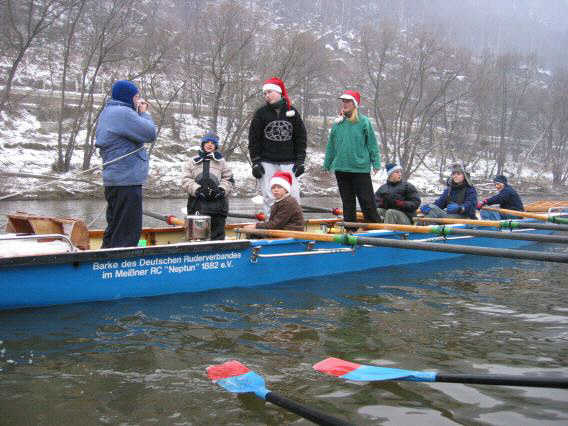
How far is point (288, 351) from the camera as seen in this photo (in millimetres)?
4996

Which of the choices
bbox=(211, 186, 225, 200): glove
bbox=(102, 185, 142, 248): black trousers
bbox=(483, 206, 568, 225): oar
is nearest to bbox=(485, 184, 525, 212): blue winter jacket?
bbox=(483, 206, 568, 225): oar

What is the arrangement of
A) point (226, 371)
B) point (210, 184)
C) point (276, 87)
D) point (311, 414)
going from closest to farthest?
1. point (311, 414)
2. point (226, 371)
3. point (210, 184)
4. point (276, 87)

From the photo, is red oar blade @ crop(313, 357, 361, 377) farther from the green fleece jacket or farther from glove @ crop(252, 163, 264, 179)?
the green fleece jacket

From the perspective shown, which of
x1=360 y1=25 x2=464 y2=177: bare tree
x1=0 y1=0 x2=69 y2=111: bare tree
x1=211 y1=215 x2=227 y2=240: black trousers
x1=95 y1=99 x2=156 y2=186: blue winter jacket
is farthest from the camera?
x1=360 y1=25 x2=464 y2=177: bare tree

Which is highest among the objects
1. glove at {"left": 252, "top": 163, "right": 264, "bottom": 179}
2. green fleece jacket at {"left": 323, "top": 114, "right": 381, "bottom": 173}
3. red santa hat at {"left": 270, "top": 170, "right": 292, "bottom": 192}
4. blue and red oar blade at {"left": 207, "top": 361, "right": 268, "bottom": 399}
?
green fleece jacket at {"left": 323, "top": 114, "right": 381, "bottom": 173}

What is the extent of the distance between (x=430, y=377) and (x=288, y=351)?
1.61 meters

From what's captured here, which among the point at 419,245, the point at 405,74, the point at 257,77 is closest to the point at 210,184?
the point at 419,245

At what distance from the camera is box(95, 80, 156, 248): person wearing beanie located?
6305mm

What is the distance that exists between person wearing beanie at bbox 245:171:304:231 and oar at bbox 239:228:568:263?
0.77 ft

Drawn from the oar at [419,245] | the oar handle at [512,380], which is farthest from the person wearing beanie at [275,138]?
the oar handle at [512,380]

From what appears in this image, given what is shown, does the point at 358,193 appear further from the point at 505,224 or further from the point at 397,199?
the point at 505,224

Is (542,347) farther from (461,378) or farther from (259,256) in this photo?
(259,256)

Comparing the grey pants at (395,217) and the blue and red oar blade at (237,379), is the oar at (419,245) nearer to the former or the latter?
the grey pants at (395,217)

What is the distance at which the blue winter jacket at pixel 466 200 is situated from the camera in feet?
34.9
